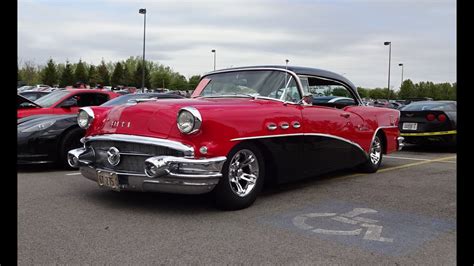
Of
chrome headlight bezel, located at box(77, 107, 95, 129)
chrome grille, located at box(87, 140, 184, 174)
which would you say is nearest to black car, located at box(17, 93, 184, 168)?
chrome headlight bezel, located at box(77, 107, 95, 129)

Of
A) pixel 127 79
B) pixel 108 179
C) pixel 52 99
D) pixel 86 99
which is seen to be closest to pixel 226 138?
pixel 108 179

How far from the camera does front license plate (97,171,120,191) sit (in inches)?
176

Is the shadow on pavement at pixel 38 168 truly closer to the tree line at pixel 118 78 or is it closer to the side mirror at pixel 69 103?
the side mirror at pixel 69 103

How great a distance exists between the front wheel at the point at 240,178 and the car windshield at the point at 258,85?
101 cm

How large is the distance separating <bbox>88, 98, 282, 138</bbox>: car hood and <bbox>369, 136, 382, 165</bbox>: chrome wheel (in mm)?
3054

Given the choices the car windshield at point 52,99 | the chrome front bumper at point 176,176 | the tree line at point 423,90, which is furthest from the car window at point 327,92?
the tree line at point 423,90

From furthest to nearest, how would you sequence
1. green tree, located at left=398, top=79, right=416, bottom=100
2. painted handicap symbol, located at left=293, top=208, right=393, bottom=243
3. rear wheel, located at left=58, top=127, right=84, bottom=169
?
green tree, located at left=398, top=79, right=416, bottom=100 → rear wheel, located at left=58, top=127, right=84, bottom=169 → painted handicap symbol, located at left=293, top=208, right=393, bottom=243

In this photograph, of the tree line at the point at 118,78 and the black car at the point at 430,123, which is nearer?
the black car at the point at 430,123

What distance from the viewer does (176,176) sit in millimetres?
4180

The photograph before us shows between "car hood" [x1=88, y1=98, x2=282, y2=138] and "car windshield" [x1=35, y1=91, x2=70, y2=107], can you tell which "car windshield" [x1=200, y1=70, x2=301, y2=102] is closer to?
"car hood" [x1=88, y1=98, x2=282, y2=138]

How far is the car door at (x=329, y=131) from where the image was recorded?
5520 millimetres
